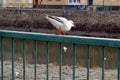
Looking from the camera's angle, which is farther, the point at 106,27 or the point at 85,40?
the point at 106,27

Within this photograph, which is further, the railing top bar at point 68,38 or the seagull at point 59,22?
the seagull at point 59,22

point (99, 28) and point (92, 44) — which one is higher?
point (92, 44)

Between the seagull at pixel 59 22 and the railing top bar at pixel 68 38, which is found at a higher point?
the seagull at pixel 59 22

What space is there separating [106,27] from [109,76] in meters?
26.2

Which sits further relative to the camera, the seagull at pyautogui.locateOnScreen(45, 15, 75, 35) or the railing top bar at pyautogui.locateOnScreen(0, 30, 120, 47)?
the seagull at pyautogui.locateOnScreen(45, 15, 75, 35)

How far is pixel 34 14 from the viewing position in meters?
39.8

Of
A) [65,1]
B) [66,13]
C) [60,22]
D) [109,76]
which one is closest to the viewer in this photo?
[60,22]

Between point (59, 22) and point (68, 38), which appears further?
point (59, 22)

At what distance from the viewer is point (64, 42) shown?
3.72 meters

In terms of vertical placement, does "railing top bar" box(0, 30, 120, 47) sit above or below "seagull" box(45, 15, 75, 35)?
below

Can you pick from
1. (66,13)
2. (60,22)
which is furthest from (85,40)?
(66,13)

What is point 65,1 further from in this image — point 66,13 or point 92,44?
point 92,44

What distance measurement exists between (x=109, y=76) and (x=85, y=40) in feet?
17.8

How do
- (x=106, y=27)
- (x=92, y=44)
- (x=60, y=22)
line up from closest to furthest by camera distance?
(x=92, y=44), (x=60, y=22), (x=106, y=27)
